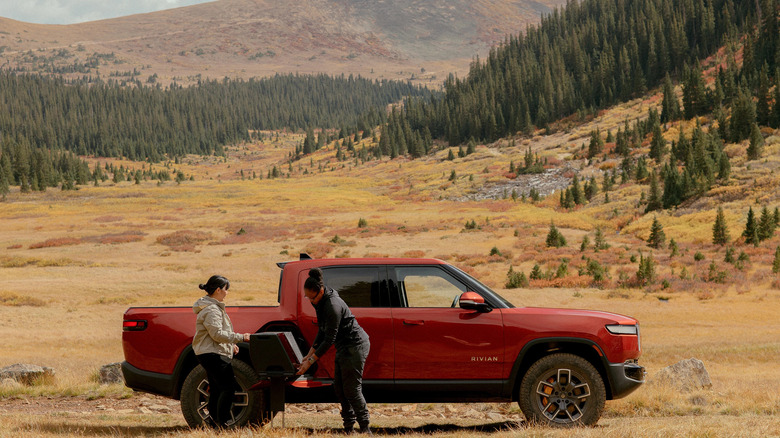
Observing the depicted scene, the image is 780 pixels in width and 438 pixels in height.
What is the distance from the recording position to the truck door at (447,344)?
7.61 m

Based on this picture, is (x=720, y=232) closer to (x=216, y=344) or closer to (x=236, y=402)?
(x=236, y=402)

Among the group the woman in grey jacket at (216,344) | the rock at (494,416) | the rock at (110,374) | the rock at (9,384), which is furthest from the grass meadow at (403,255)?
the woman in grey jacket at (216,344)

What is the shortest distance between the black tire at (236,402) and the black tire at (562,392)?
127 inches

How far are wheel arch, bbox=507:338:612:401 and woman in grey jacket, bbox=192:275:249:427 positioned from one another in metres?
3.31

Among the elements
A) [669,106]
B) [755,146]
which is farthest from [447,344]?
[669,106]

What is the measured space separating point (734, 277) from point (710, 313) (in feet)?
29.5

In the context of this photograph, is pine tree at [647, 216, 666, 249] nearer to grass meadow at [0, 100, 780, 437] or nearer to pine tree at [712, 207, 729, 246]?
grass meadow at [0, 100, 780, 437]

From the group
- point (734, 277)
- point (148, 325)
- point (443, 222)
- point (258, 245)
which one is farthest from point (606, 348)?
point (443, 222)

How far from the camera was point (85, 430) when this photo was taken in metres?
8.03

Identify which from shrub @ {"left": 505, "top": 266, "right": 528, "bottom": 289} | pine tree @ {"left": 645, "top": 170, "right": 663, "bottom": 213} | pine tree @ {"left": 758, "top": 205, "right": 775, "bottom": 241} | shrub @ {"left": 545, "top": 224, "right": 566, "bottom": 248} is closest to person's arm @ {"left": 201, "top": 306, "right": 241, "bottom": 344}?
shrub @ {"left": 505, "top": 266, "right": 528, "bottom": 289}

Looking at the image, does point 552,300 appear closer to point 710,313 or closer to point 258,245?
point 710,313

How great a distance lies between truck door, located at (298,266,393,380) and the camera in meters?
7.60

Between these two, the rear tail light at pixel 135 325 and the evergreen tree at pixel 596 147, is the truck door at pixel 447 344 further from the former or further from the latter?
the evergreen tree at pixel 596 147

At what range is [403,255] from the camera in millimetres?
41125
